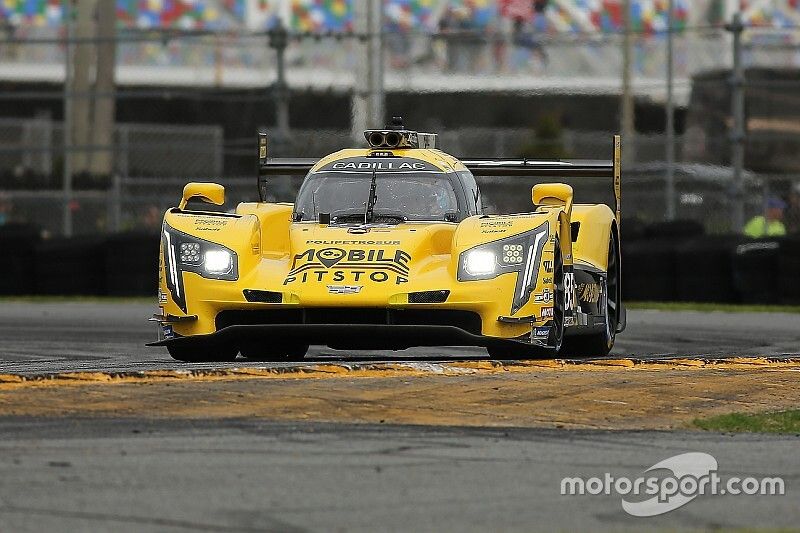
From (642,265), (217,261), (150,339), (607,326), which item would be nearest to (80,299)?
(642,265)

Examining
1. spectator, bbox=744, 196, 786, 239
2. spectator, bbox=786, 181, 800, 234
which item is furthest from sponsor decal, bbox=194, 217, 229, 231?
spectator, bbox=786, 181, 800, 234

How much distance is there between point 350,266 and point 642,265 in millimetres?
9019

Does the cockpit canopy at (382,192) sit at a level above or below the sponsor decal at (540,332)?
above

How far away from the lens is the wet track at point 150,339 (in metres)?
11.6

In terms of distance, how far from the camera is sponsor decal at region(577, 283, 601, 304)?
12.5 m

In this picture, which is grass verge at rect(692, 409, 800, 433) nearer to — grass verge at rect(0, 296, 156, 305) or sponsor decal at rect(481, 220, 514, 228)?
sponsor decal at rect(481, 220, 514, 228)

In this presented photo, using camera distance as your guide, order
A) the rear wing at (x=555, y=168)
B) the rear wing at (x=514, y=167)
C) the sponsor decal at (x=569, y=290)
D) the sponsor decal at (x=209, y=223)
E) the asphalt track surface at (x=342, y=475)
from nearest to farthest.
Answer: the asphalt track surface at (x=342, y=475) < the sponsor decal at (x=209, y=223) < the sponsor decal at (x=569, y=290) < the rear wing at (x=555, y=168) < the rear wing at (x=514, y=167)

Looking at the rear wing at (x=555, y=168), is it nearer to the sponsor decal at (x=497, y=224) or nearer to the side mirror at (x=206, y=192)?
the side mirror at (x=206, y=192)

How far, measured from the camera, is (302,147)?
22.1m

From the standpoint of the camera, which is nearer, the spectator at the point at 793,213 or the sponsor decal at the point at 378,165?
the sponsor decal at the point at 378,165

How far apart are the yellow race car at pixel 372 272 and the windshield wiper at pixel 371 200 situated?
0.04ft

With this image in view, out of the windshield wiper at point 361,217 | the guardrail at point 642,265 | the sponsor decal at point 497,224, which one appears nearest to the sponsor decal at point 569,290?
the sponsor decal at point 497,224

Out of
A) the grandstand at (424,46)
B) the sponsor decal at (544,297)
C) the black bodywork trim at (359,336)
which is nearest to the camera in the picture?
the black bodywork trim at (359,336)

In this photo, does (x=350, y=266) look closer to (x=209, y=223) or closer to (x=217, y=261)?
(x=217, y=261)
